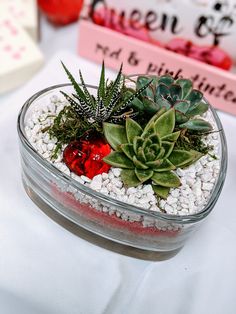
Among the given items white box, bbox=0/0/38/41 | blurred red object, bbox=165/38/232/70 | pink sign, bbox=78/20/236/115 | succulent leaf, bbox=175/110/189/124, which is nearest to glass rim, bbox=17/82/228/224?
succulent leaf, bbox=175/110/189/124

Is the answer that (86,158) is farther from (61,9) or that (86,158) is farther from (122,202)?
(61,9)

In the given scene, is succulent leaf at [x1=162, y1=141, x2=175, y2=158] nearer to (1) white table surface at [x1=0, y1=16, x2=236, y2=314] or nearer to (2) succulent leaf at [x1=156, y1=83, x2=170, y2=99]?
(2) succulent leaf at [x1=156, y1=83, x2=170, y2=99]

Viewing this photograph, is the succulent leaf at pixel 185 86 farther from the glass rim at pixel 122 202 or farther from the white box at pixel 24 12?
the white box at pixel 24 12

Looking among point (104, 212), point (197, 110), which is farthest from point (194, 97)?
point (104, 212)

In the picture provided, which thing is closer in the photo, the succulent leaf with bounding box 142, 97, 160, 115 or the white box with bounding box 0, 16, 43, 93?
the succulent leaf with bounding box 142, 97, 160, 115

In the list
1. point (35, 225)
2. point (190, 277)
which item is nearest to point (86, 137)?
point (35, 225)

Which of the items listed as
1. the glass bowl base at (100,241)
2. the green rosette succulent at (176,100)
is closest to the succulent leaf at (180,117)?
the green rosette succulent at (176,100)
